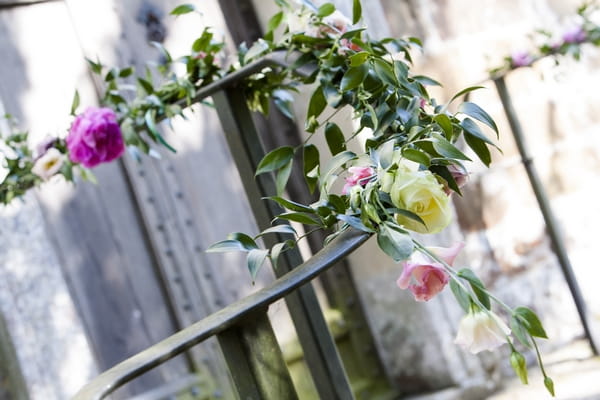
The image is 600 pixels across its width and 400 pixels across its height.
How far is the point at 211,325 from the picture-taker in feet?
2.44

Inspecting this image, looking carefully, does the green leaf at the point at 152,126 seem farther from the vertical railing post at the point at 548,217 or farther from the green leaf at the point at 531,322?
the vertical railing post at the point at 548,217

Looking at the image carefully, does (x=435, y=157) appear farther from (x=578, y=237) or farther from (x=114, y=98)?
(x=578, y=237)

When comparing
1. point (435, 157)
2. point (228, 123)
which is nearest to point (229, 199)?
point (228, 123)

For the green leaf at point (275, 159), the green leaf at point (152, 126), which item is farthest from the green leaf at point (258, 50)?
the green leaf at point (275, 159)

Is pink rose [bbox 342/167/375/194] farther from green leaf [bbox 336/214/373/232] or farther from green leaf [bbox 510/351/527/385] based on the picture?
green leaf [bbox 510/351/527/385]

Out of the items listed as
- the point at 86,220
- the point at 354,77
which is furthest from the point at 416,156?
the point at 86,220

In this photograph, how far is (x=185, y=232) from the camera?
282 centimetres

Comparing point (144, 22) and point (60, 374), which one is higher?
point (144, 22)

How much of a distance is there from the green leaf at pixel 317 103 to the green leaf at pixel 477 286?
18.5 inches

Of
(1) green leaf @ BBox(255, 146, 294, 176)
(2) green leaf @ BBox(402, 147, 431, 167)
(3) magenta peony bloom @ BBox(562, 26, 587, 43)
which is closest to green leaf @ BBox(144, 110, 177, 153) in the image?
(1) green leaf @ BBox(255, 146, 294, 176)

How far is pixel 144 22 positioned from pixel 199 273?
801mm

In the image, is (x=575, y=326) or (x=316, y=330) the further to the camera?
(x=575, y=326)

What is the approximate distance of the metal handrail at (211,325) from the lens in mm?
685

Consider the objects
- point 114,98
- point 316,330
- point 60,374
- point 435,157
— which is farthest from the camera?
point 60,374
